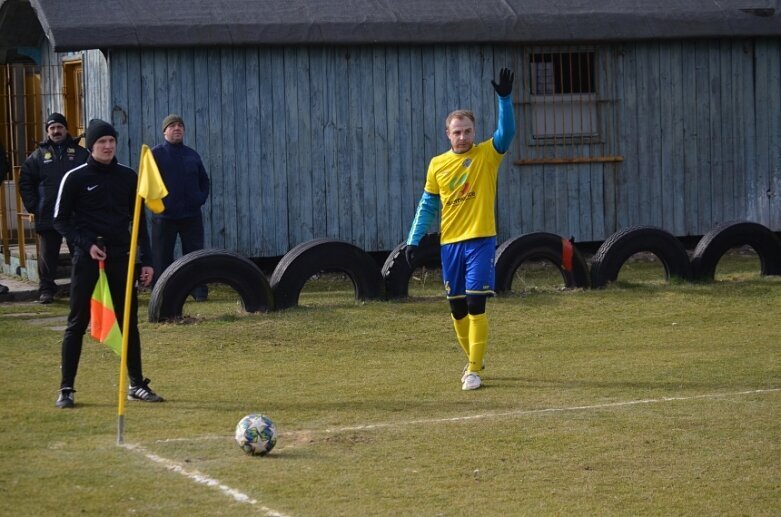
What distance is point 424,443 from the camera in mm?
7840

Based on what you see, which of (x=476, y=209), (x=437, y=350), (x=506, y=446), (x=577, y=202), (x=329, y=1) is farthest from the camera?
(x=577, y=202)

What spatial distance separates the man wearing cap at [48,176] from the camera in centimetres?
1466

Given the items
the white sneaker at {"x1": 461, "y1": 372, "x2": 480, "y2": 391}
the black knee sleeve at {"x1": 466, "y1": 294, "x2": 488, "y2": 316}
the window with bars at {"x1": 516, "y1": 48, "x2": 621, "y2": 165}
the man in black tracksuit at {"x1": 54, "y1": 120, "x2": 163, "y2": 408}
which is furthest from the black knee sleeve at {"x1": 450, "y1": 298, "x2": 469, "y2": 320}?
the window with bars at {"x1": 516, "y1": 48, "x2": 621, "y2": 165}

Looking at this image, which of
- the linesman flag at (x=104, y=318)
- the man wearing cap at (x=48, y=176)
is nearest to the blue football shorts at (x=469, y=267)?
the linesman flag at (x=104, y=318)

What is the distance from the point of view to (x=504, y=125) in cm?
979

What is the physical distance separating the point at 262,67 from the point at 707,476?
35.4 feet

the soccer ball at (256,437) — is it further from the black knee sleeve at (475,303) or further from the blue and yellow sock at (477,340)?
the black knee sleeve at (475,303)

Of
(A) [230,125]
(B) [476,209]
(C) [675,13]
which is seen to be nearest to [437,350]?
(B) [476,209]

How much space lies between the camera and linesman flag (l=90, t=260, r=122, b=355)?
862cm

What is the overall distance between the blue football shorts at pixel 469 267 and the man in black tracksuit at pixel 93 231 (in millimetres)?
2323

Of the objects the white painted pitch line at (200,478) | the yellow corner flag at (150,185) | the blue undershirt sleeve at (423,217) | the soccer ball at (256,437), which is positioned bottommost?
the white painted pitch line at (200,478)

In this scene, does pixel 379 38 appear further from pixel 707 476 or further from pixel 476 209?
pixel 707 476

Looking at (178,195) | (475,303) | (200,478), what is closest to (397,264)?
(178,195)

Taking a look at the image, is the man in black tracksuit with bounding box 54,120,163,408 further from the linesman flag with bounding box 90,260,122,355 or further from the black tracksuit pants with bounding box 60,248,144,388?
the linesman flag with bounding box 90,260,122,355
